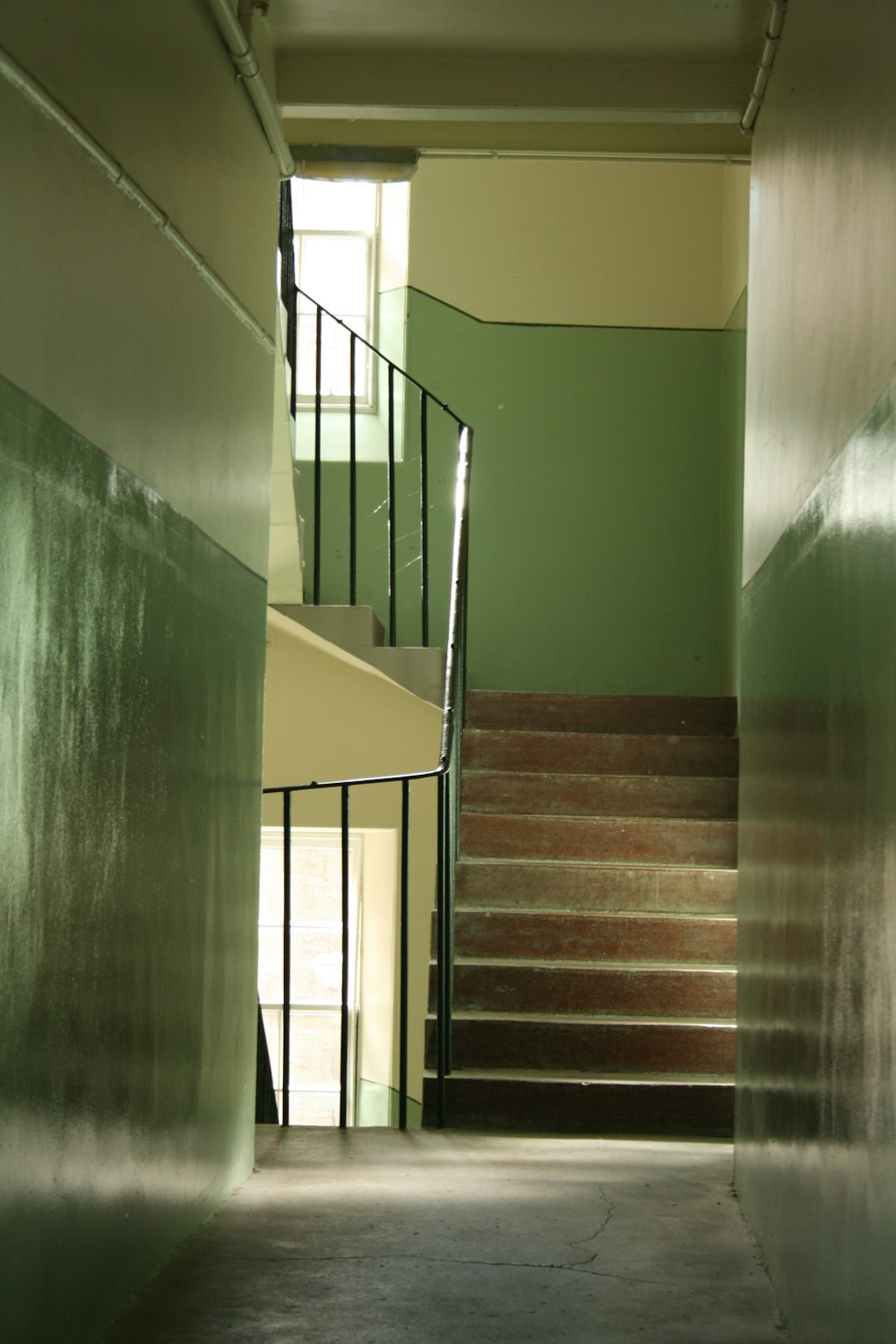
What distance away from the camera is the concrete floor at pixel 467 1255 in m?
2.33

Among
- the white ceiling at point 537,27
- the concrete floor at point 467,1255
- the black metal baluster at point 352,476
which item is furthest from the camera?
the black metal baluster at point 352,476

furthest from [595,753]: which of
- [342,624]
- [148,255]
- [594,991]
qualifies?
[148,255]

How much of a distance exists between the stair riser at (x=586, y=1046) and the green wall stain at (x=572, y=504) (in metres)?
3.07

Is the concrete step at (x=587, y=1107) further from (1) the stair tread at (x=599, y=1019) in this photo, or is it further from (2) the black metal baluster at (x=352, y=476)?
(2) the black metal baluster at (x=352, y=476)

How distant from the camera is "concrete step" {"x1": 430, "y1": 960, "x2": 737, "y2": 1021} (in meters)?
4.29

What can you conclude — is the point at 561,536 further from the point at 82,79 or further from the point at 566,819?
the point at 82,79

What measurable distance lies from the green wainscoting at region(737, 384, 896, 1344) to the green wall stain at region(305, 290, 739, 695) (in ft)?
13.6

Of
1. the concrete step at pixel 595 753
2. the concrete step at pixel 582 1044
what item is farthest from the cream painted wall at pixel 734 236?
the concrete step at pixel 582 1044

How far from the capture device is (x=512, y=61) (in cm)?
347

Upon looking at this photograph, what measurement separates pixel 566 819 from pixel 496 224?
3.60 metres

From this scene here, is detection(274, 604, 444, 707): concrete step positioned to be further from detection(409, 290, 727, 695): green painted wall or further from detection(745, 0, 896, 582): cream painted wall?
detection(745, 0, 896, 582): cream painted wall

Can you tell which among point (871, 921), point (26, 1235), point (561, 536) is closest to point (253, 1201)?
point (26, 1235)

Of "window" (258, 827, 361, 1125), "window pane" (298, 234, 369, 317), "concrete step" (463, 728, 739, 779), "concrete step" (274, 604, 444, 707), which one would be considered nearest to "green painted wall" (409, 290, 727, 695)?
"window pane" (298, 234, 369, 317)

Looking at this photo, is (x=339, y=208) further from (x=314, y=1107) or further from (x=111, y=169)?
(x=111, y=169)
